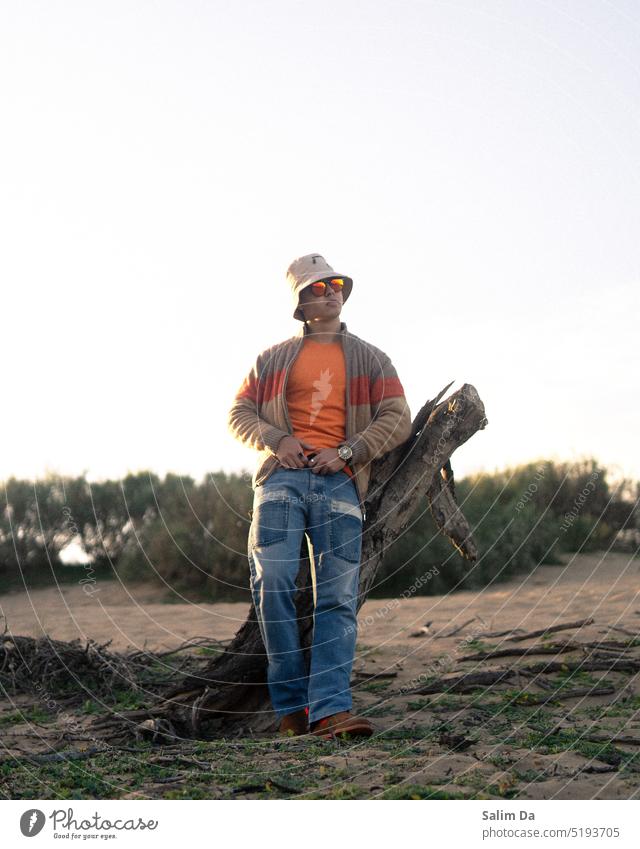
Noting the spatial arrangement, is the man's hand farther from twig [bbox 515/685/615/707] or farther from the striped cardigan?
twig [bbox 515/685/615/707]

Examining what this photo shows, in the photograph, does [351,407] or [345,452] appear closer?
[345,452]

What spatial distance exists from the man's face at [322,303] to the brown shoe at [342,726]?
1915 millimetres

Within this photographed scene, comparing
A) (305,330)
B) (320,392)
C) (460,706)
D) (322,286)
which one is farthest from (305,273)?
(460,706)

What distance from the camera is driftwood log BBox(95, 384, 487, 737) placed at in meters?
5.02

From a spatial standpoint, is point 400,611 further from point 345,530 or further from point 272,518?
point 272,518

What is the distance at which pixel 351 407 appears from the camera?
4789 millimetres

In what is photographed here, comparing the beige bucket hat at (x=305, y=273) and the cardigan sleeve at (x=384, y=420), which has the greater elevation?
the beige bucket hat at (x=305, y=273)

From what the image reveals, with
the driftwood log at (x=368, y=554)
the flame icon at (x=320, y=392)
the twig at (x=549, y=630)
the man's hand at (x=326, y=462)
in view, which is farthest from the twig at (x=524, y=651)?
the flame icon at (x=320, y=392)

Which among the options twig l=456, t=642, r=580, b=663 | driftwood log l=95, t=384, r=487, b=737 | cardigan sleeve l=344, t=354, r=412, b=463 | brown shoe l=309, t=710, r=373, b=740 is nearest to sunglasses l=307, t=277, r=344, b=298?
cardigan sleeve l=344, t=354, r=412, b=463

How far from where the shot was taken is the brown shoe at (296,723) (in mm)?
4605

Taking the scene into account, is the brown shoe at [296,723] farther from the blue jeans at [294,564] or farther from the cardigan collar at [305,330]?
the cardigan collar at [305,330]

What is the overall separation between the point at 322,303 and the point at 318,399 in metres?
0.48

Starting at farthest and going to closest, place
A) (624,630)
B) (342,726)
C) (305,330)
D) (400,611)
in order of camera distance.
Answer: (400,611) → (624,630) → (305,330) → (342,726)
